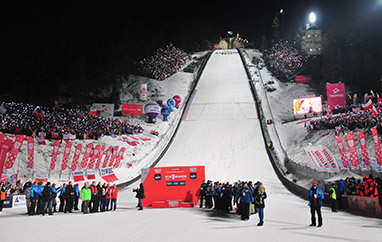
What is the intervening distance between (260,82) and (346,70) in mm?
12486

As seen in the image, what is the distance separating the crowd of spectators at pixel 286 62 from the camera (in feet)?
174

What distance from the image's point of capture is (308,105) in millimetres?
37062

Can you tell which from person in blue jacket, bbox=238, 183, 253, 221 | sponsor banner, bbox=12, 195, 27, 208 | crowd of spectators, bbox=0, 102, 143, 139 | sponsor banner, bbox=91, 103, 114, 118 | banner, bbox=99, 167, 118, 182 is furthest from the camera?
sponsor banner, bbox=91, 103, 114, 118

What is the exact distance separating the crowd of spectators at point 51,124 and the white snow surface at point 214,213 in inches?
254

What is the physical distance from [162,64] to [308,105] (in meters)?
27.2

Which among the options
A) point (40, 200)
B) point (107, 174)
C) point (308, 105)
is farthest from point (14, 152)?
point (308, 105)

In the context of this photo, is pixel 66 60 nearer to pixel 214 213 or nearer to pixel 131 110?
pixel 131 110

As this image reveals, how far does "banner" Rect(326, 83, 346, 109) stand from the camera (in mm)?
35781

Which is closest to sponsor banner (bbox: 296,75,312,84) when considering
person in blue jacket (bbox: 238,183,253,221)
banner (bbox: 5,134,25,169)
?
banner (bbox: 5,134,25,169)

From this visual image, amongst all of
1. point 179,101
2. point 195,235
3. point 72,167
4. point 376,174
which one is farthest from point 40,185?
point 179,101

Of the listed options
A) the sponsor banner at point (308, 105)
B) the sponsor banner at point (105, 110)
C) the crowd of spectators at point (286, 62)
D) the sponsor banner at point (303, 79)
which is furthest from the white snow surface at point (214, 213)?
the sponsor banner at point (105, 110)

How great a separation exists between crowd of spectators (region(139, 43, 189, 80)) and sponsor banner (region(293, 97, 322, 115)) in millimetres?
23903

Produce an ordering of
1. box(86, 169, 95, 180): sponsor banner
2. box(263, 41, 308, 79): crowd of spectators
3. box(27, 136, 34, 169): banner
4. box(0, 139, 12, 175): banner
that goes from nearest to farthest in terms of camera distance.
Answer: box(0, 139, 12, 175): banner < box(27, 136, 34, 169): banner < box(86, 169, 95, 180): sponsor banner < box(263, 41, 308, 79): crowd of spectators

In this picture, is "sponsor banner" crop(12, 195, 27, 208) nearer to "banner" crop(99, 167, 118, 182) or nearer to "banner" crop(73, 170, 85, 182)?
"banner" crop(73, 170, 85, 182)
